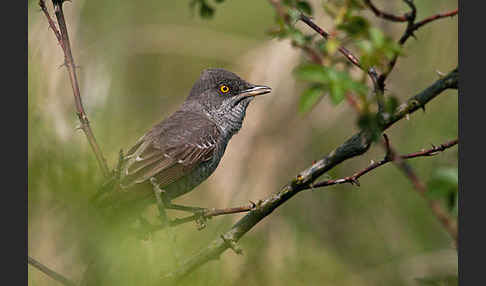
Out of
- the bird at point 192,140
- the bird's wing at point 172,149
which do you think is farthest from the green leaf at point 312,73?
the bird's wing at point 172,149

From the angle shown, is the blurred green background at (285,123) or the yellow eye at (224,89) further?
the yellow eye at (224,89)

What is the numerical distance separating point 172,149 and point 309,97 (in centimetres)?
349

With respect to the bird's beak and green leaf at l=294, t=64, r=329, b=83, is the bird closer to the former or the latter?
the bird's beak

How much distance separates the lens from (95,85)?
182 inches

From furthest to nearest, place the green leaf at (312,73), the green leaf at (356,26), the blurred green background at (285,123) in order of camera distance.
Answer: the blurred green background at (285,123) → the green leaf at (356,26) → the green leaf at (312,73)

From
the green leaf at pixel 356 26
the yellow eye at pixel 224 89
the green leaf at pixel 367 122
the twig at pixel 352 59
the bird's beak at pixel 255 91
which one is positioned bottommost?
the green leaf at pixel 367 122

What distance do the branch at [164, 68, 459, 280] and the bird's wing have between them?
5.90 feet

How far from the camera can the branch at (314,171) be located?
2004 millimetres

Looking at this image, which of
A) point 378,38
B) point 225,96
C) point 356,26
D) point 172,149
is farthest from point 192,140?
point 378,38

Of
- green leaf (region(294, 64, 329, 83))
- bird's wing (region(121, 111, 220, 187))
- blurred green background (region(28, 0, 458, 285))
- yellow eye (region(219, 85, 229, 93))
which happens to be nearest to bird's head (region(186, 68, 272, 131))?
yellow eye (region(219, 85, 229, 93))

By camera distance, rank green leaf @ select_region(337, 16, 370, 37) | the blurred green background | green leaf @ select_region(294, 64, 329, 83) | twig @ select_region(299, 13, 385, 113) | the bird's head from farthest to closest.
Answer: the bird's head → the blurred green background → twig @ select_region(299, 13, 385, 113) → green leaf @ select_region(337, 16, 370, 37) → green leaf @ select_region(294, 64, 329, 83)

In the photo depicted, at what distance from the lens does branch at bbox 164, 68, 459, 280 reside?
200 cm

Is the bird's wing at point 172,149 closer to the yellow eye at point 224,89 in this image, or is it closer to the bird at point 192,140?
the bird at point 192,140

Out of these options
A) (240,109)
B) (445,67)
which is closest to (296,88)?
(240,109)
